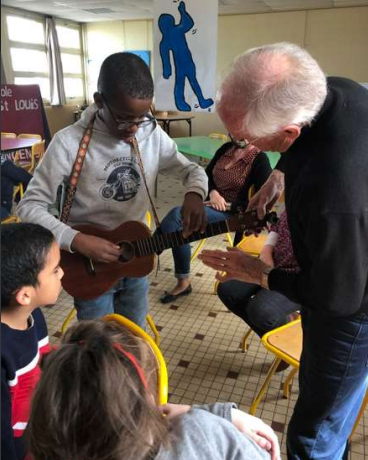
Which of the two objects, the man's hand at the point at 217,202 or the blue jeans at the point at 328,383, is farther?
the man's hand at the point at 217,202

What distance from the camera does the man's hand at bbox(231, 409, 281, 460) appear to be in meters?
0.95

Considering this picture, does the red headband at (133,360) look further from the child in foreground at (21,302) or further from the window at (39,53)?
the window at (39,53)

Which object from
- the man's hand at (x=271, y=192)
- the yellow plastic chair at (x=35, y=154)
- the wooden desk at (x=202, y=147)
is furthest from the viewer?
the yellow plastic chair at (x=35, y=154)

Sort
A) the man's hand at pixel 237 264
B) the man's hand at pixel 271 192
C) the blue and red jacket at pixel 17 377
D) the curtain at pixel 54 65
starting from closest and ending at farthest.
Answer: the blue and red jacket at pixel 17 377 < the man's hand at pixel 237 264 < the man's hand at pixel 271 192 < the curtain at pixel 54 65

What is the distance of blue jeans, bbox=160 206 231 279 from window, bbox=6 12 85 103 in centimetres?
733

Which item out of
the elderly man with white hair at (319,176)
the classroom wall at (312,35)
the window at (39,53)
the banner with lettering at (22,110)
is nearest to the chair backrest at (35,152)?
the banner with lettering at (22,110)

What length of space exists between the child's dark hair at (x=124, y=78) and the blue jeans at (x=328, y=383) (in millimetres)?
959

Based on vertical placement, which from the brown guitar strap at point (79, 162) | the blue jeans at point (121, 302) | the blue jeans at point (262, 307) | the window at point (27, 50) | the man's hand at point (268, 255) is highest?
the window at point (27, 50)

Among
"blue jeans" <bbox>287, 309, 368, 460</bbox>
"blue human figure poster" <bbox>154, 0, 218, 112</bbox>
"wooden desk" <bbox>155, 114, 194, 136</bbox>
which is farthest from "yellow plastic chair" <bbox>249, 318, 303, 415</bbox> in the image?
"wooden desk" <bbox>155, 114, 194, 136</bbox>

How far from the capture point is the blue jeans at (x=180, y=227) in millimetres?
2904

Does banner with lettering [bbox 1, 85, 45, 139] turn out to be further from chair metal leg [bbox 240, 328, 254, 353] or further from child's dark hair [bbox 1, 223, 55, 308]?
child's dark hair [bbox 1, 223, 55, 308]

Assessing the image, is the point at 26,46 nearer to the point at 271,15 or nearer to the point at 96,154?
the point at 271,15

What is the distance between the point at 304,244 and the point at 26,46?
31.1 feet

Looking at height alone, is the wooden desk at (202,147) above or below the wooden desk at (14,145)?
below
